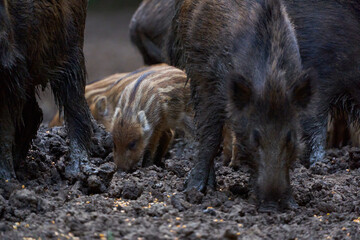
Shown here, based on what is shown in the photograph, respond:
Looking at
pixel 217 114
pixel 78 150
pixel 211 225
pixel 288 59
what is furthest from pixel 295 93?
pixel 78 150

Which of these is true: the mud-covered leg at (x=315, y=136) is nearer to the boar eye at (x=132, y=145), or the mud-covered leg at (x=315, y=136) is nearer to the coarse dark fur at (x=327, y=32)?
the coarse dark fur at (x=327, y=32)

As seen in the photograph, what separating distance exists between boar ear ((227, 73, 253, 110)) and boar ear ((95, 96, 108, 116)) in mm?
3222

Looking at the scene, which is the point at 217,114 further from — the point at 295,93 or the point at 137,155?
the point at 137,155

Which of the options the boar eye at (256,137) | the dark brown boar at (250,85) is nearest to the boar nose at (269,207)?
the dark brown boar at (250,85)

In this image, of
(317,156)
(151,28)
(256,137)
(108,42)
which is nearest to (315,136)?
(317,156)

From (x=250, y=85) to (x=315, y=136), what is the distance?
1.48 meters

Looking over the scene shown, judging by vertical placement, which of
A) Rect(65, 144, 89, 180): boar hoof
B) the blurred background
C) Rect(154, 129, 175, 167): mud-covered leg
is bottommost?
the blurred background

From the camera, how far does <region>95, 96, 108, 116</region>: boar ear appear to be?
23.2 ft

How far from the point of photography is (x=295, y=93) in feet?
12.9

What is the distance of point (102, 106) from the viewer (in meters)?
7.11

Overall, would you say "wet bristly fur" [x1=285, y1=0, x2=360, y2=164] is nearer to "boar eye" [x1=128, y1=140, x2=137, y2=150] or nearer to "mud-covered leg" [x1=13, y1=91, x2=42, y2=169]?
"boar eye" [x1=128, y1=140, x2=137, y2=150]

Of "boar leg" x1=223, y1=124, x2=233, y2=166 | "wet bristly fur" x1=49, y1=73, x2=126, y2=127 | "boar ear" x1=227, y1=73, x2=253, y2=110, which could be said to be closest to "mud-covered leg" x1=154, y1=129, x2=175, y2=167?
"boar leg" x1=223, y1=124, x2=233, y2=166

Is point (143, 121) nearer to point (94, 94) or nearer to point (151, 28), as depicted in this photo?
point (94, 94)

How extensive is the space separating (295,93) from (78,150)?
1.58 meters
